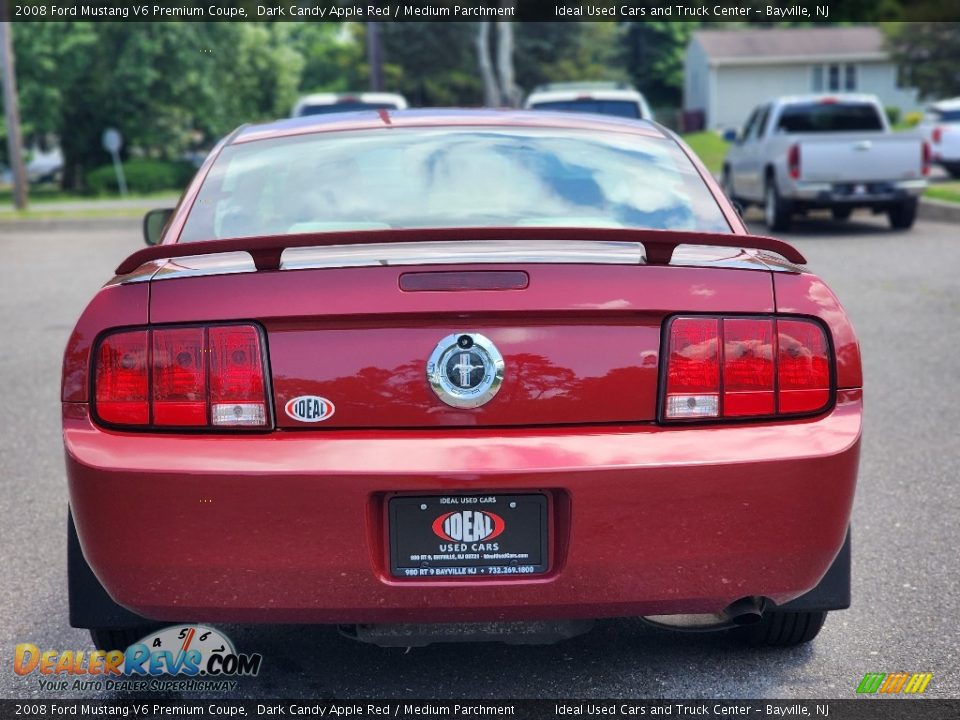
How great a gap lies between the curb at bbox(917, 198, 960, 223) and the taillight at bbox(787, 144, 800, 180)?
105 inches

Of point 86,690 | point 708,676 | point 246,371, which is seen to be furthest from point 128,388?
point 708,676

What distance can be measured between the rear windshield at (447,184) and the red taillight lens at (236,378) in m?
0.90

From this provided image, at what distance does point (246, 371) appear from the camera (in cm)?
291

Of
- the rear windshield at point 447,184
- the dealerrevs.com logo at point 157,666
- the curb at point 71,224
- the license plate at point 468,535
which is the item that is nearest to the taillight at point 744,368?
the license plate at point 468,535

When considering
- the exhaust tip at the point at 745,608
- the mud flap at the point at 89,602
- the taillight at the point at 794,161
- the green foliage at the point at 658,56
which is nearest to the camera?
the exhaust tip at the point at 745,608

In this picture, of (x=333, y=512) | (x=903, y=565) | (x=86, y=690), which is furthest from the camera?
(x=903, y=565)

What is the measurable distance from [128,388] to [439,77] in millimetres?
55818

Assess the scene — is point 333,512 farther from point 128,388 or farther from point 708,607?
point 708,607

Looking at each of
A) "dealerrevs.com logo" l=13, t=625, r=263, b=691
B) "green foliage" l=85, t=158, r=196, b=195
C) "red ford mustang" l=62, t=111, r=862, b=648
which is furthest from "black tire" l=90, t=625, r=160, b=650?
"green foliage" l=85, t=158, r=196, b=195

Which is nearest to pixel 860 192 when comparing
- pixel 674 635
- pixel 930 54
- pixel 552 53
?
pixel 674 635

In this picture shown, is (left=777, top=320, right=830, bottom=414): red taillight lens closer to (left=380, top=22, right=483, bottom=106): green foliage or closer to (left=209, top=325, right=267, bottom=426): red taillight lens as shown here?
(left=209, top=325, right=267, bottom=426): red taillight lens

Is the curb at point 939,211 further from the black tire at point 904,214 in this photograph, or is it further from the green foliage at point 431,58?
the green foliage at point 431,58

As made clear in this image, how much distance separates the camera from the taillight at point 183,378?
2910mm

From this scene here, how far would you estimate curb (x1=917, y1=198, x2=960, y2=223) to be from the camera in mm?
17859
